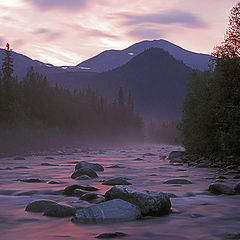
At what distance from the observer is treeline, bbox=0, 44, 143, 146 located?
164 ft

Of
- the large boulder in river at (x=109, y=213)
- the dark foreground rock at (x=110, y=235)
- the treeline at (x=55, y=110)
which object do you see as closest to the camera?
the dark foreground rock at (x=110, y=235)

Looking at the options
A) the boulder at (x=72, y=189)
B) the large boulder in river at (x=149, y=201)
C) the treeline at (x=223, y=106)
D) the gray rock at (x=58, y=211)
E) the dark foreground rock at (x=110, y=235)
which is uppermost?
the treeline at (x=223, y=106)

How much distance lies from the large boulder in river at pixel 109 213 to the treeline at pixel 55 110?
1613 inches

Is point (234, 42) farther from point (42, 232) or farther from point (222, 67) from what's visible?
point (42, 232)

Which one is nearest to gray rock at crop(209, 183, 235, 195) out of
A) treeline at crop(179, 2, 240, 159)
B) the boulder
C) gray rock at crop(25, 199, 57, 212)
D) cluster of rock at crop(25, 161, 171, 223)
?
cluster of rock at crop(25, 161, 171, 223)

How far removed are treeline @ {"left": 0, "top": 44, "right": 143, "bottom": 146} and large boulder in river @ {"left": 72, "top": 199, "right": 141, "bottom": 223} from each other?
4097 centimetres

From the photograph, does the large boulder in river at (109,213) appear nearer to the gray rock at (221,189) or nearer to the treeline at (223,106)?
the gray rock at (221,189)

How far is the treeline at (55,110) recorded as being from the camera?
49.9m

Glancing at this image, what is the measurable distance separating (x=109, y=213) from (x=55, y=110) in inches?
2665

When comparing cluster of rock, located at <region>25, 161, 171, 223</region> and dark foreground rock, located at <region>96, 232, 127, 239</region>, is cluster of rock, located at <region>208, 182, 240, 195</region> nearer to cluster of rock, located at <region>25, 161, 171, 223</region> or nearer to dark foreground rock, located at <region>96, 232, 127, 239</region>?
cluster of rock, located at <region>25, 161, 171, 223</region>

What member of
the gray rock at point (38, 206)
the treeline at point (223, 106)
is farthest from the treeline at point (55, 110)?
the gray rock at point (38, 206)

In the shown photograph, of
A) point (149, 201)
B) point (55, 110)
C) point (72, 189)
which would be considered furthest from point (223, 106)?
point (55, 110)

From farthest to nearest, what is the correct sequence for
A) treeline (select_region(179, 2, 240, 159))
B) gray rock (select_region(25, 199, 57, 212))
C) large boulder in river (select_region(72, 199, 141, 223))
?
treeline (select_region(179, 2, 240, 159)) < gray rock (select_region(25, 199, 57, 212)) < large boulder in river (select_region(72, 199, 141, 223))

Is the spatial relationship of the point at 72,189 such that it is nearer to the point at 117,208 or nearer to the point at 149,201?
the point at 149,201
